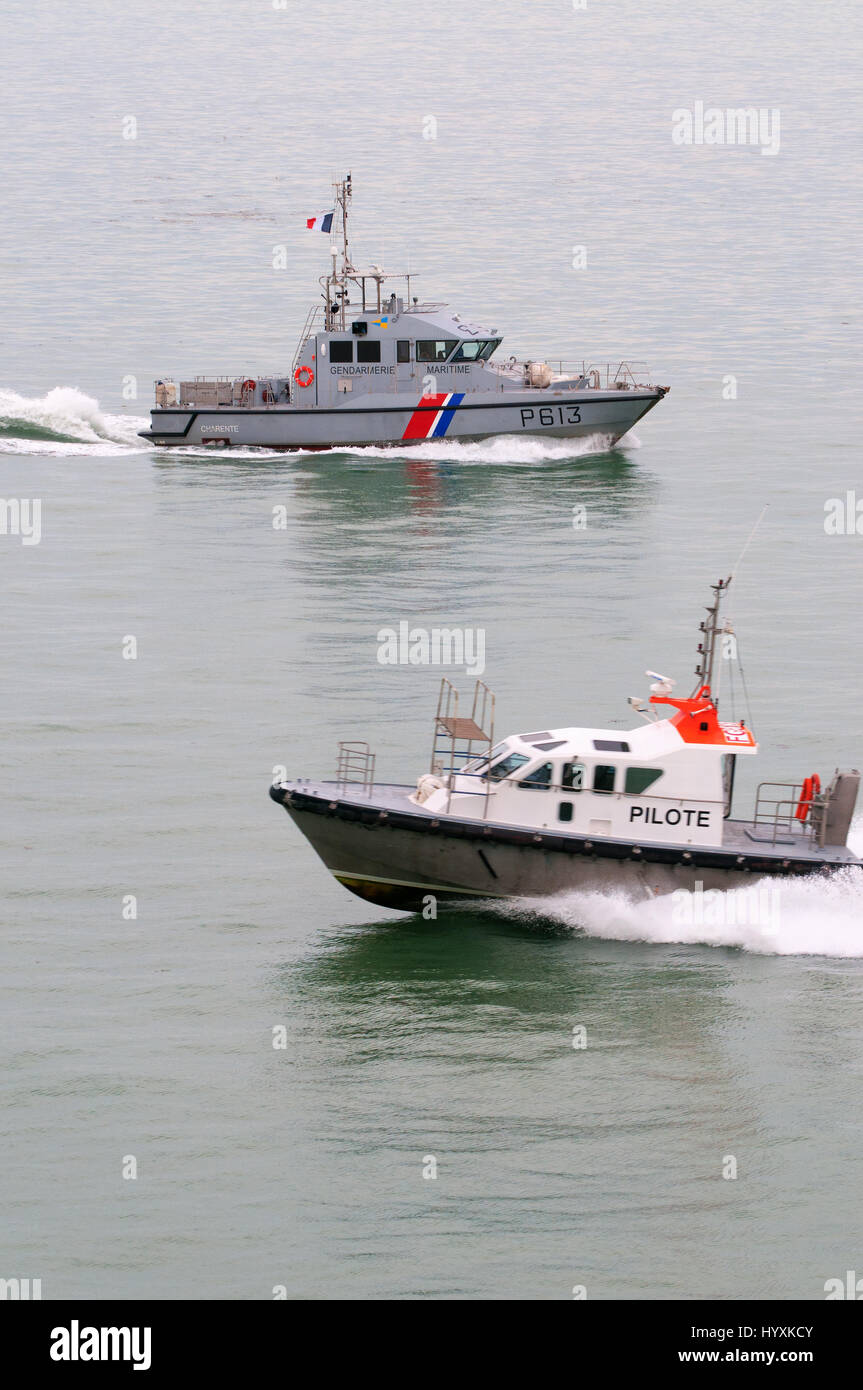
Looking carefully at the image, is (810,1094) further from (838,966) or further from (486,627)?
(486,627)

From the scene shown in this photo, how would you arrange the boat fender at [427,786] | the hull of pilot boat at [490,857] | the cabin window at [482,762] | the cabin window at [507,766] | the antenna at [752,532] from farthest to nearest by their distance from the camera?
1. the antenna at [752,532]
2. the cabin window at [482,762]
3. the boat fender at [427,786]
4. the cabin window at [507,766]
5. the hull of pilot boat at [490,857]

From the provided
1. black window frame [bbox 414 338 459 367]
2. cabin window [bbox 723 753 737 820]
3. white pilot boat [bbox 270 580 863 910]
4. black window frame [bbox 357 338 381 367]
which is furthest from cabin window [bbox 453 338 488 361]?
white pilot boat [bbox 270 580 863 910]

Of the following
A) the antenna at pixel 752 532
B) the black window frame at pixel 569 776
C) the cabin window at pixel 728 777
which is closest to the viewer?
the black window frame at pixel 569 776

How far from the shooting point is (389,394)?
178 feet

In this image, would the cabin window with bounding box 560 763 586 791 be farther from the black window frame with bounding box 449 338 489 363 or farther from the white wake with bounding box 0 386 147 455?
the white wake with bounding box 0 386 147 455

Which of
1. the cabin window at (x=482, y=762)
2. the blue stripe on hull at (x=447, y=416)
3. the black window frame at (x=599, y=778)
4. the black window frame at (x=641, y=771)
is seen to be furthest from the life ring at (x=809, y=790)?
the blue stripe on hull at (x=447, y=416)

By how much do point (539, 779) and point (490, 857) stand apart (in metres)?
1.22

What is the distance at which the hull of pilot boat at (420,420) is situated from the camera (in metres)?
54.3

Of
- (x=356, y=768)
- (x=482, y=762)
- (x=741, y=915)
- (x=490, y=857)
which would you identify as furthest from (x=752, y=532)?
(x=490, y=857)

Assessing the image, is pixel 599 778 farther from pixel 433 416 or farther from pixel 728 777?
pixel 433 416

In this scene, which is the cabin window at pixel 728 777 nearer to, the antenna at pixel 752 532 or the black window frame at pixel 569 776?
the black window frame at pixel 569 776

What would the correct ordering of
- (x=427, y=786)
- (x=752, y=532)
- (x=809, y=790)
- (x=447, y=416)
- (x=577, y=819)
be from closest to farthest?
(x=577, y=819) → (x=427, y=786) → (x=809, y=790) → (x=752, y=532) → (x=447, y=416)

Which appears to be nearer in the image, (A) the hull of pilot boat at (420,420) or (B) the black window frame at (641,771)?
(B) the black window frame at (641,771)

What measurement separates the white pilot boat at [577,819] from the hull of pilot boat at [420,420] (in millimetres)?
27341
